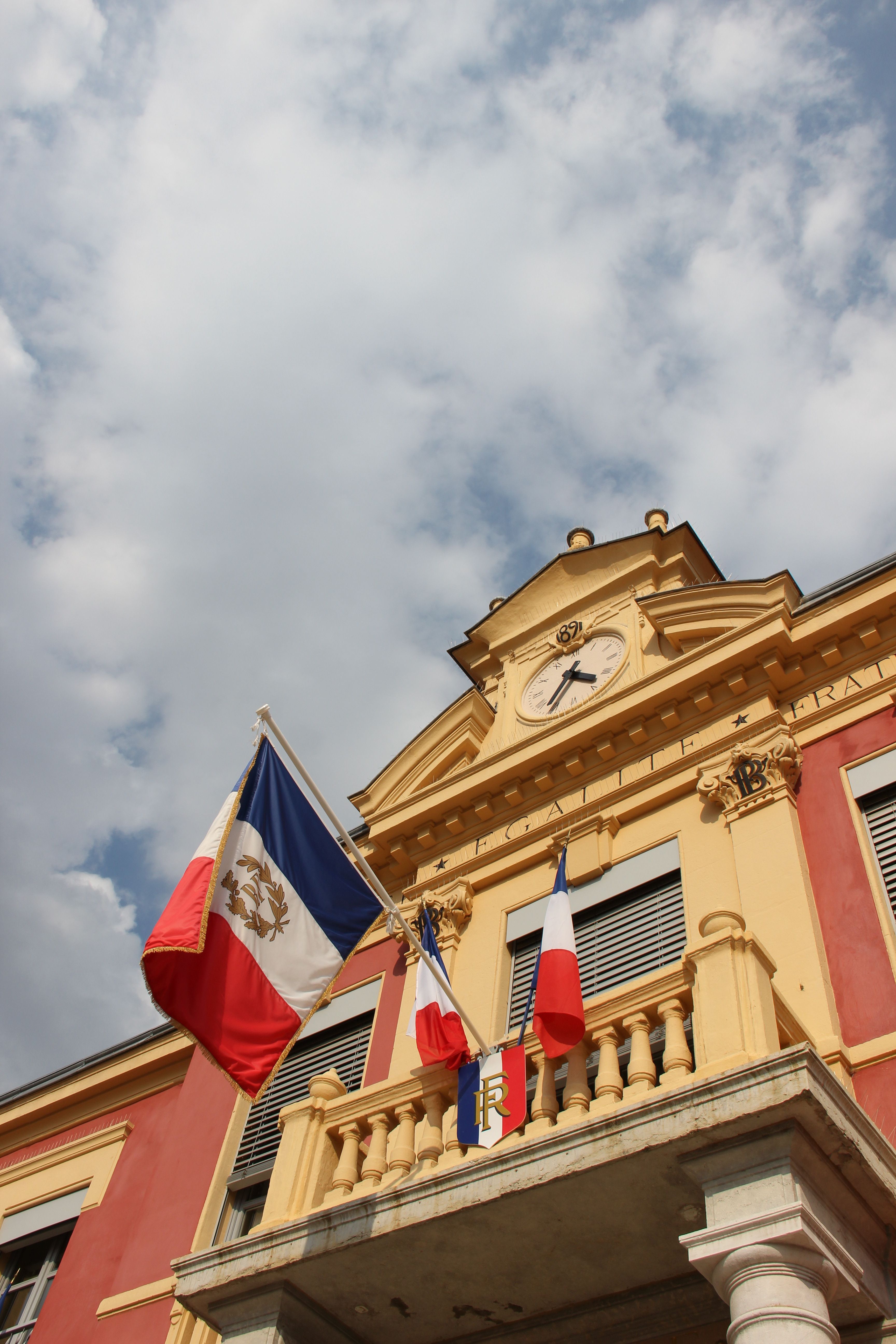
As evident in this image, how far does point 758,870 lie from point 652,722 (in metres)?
2.94

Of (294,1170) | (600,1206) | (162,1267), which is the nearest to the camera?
(600,1206)

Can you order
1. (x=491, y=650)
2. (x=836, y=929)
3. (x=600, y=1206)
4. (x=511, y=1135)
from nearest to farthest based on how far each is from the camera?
(x=600, y=1206)
(x=511, y=1135)
(x=836, y=929)
(x=491, y=650)

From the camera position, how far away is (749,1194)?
6.60 m

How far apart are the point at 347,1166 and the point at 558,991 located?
86.6 inches

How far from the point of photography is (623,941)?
11.2m

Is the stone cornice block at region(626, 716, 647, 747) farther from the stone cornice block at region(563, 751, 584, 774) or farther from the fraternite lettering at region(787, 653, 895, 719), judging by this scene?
the fraternite lettering at region(787, 653, 895, 719)

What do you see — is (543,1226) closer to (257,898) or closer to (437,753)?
(257,898)

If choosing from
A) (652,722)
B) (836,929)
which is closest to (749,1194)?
(836,929)

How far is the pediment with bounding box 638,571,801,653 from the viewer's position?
42.3 ft

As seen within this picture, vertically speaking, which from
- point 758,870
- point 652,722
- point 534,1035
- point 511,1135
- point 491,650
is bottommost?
point 511,1135

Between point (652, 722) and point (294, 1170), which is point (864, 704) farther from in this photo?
point (294, 1170)

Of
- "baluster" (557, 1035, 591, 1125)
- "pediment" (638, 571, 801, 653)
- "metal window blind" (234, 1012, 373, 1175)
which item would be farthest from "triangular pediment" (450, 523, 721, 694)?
"baluster" (557, 1035, 591, 1125)

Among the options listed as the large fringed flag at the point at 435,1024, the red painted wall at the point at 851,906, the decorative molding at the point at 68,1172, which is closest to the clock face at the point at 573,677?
the red painted wall at the point at 851,906

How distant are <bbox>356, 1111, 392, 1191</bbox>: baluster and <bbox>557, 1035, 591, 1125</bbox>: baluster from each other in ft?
4.75
